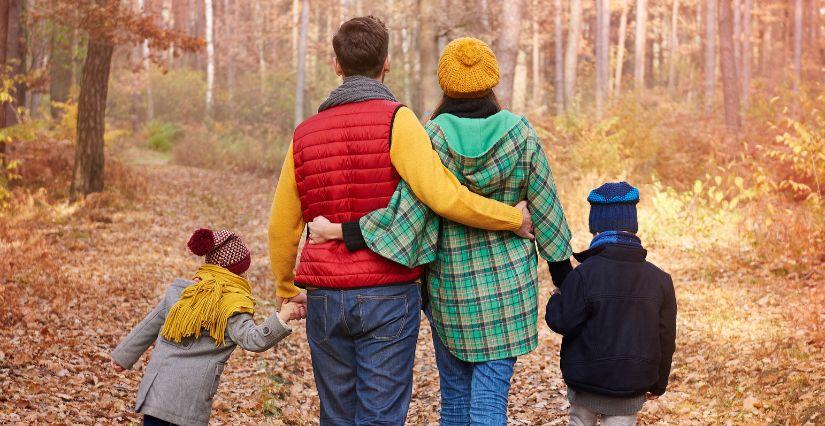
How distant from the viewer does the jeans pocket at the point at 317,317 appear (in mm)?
3701

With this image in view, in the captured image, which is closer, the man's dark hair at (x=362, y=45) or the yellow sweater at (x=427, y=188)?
the yellow sweater at (x=427, y=188)

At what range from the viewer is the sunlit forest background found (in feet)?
22.1

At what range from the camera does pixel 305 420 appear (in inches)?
263

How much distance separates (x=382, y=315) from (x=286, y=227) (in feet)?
2.28

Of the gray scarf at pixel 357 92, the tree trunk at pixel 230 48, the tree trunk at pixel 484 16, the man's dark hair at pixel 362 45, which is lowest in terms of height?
the gray scarf at pixel 357 92

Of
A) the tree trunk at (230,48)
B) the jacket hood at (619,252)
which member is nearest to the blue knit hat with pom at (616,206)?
the jacket hood at (619,252)

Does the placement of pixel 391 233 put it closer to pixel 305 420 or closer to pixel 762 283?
pixel 305 420

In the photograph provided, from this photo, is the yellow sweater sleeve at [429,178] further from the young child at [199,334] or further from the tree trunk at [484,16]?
the tree trunk at [484,16]

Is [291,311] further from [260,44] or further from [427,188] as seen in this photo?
[260,44]

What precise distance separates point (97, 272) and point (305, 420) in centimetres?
511

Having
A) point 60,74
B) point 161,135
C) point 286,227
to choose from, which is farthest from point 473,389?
point 161,135

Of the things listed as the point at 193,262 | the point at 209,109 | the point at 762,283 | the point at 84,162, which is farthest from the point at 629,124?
the point at 209,109

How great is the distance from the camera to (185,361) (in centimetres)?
412

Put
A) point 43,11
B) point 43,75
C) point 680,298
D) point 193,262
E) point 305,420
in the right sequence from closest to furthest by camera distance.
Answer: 1. point 305,420
2. point 680,298
3. point 193,262
4. point 43,11
5. point 43,75
